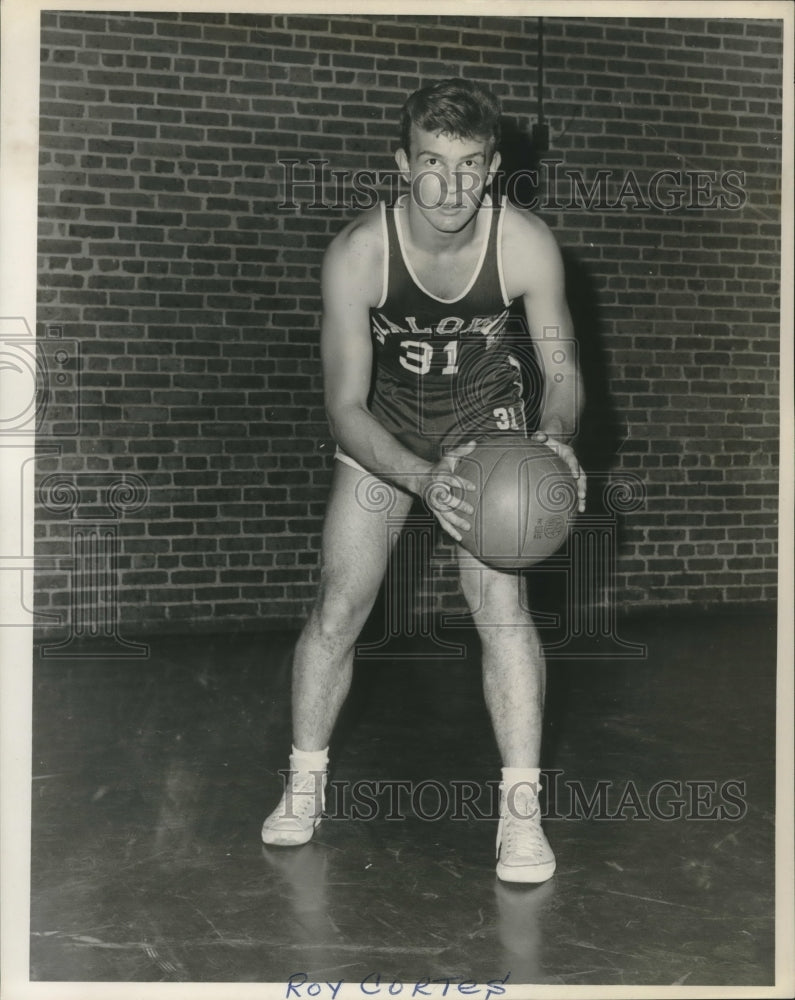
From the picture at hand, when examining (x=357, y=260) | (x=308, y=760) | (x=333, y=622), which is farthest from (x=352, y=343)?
(x=308, y=760)

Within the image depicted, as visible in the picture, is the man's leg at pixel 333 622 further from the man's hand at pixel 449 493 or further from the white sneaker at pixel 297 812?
the man's hand at pixel 449 493

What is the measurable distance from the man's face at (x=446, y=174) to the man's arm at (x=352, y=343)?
0.50ft

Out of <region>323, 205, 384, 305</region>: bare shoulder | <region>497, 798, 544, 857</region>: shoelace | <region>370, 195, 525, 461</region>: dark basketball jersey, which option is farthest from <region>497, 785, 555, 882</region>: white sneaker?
<region>323, 205, 384, 305</region>: bare shoulder

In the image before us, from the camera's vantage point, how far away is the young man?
2129mm

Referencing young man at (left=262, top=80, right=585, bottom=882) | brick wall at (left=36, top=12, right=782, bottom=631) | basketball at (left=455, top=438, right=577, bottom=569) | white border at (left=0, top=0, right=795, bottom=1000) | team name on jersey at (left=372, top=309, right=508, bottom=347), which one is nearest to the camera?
white border at (left=0, top=0, right=795, bottom=1000)

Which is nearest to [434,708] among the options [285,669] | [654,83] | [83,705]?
[285,669]

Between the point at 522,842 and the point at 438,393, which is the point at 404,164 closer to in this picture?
the point at 438,393

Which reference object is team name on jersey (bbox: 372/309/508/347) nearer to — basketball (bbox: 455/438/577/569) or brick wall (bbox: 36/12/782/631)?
basketball (bbox: 455/438/577/569)

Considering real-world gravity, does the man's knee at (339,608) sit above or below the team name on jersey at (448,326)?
below

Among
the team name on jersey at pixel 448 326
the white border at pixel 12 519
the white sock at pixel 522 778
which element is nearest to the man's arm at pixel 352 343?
the team name on jersey at pixel 448 326

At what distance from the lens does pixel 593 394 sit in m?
5.30

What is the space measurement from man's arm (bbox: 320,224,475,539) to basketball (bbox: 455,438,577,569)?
0.67 feet

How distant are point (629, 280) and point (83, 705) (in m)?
3.30

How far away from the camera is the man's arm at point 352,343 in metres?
2.19
